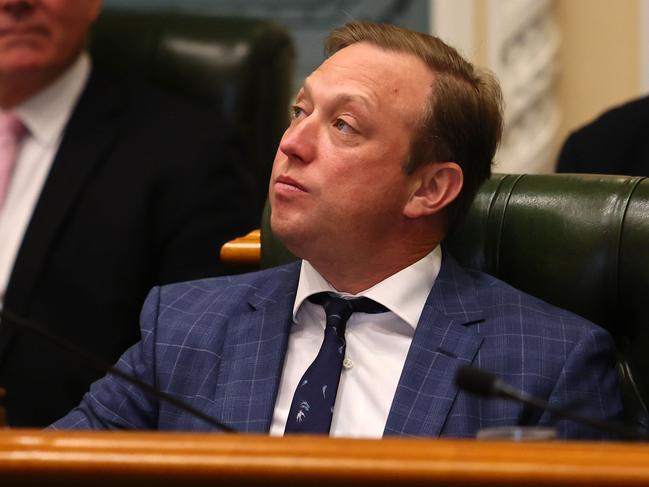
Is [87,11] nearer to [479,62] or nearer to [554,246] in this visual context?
[479,62]

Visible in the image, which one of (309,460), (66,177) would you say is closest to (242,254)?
(66,177)

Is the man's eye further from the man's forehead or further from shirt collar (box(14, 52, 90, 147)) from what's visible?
shirt collar (box(14, 52, 90, 147))

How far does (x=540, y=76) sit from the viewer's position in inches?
127

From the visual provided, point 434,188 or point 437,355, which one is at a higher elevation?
point 434,188

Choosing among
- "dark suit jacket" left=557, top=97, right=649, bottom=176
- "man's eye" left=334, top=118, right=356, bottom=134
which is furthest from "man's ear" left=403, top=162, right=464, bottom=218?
"dark suit jacket" left=557, top=97, right=649, bottom=176

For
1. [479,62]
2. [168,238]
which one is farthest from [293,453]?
[479,62]

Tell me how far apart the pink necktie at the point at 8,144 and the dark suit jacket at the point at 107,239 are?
Answer: 11 centimetres

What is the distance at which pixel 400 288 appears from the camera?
5.61 ft

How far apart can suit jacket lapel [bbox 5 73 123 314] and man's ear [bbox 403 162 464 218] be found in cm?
93

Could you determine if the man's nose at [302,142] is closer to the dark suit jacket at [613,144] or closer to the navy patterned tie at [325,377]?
the navy patterned tie at [325,377]

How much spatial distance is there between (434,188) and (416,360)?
28cm

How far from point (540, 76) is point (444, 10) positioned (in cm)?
29

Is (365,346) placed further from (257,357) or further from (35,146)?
(35,146)

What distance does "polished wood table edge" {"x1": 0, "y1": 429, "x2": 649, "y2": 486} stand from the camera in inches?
37.0
